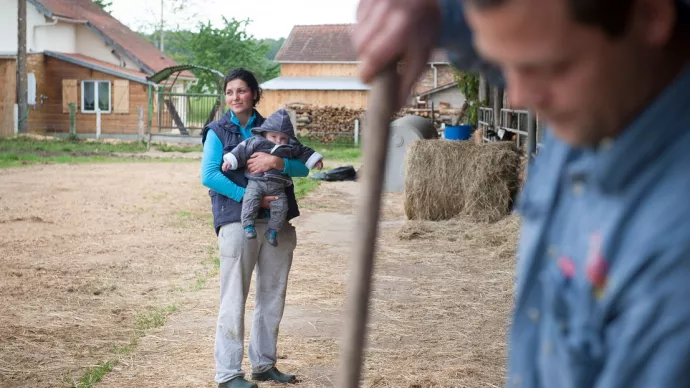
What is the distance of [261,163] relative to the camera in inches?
217

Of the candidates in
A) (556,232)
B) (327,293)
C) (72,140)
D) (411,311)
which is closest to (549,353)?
(556,232)

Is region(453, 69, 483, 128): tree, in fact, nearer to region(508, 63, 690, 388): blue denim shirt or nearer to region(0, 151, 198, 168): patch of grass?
region(0, 151, 198, 168): patch of grass

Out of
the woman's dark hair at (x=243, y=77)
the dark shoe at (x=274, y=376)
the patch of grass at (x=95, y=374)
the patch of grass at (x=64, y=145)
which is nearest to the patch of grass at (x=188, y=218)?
the patch of grass at (x=95, y=374)

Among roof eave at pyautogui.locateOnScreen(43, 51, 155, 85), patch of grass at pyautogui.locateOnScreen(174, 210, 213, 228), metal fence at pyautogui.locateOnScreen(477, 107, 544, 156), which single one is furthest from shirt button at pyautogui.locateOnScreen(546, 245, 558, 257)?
roof eave at pyautogui.locateOnScreen(43, 51, 155, 85)

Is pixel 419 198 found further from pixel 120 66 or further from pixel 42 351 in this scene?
pixel 120 66

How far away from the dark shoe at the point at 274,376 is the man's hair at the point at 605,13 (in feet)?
16.0

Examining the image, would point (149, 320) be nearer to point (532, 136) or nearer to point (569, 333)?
point (569, 333)

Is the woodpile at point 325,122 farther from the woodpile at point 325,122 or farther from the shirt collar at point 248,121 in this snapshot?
the shirt collar at point 248,121

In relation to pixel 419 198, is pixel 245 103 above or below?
above

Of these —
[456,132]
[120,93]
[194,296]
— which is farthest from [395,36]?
[120,93]

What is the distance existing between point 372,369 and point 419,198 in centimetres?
681

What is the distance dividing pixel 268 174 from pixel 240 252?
0.50 meters

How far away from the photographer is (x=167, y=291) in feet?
26.9

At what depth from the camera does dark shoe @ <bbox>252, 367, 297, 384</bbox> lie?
5723mm
